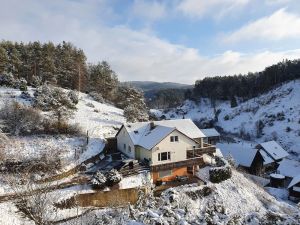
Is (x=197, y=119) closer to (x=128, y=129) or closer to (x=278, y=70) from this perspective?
(x=278, y=70)

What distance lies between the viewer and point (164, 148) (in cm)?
3086

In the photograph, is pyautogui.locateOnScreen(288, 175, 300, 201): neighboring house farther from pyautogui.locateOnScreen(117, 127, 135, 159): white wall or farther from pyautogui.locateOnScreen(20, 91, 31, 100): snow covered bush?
pyautogui.locateOnScreen(20, 91, 31, 100): snow covered bush

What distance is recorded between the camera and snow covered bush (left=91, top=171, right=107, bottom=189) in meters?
24.9

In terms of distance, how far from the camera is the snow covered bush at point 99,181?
24.9m

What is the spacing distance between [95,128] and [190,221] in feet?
A: 106

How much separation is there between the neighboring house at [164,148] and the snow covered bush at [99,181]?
5976 mm

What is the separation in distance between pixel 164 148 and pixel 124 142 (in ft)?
21.1

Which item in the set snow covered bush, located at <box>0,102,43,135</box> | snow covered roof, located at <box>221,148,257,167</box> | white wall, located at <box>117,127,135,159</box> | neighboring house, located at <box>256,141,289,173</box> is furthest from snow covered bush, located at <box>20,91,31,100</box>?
neighboring house, located at <box>256,141,289,173</box>

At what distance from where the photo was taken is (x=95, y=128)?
38.8 meters

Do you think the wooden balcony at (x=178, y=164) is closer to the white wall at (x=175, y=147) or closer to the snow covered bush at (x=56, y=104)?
the white wall at (x=175, y=147)

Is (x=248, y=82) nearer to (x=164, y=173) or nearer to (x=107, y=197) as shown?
(x=164, y=173)

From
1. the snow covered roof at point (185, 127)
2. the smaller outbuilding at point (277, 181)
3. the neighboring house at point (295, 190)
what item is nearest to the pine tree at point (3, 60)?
the snow covered roof at point (185, 127)

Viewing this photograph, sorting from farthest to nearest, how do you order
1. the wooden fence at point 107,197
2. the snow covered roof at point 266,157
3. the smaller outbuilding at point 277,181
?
the snow covered roof at point 266,157, the smaller outbuilding at point 277,181, the wooden fence at point 107,197

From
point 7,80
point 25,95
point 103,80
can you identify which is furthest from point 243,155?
point 7,80
